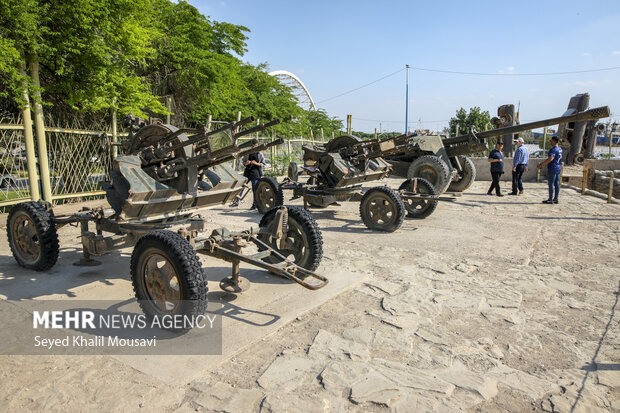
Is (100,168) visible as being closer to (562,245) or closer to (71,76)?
(71,76)

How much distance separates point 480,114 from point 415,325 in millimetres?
28900

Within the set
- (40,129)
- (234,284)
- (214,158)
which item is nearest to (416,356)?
(234,284)

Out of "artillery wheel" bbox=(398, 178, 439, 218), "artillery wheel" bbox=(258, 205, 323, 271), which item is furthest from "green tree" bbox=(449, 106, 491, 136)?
"artillery wheel" bbox=(258, 205, 323, 271)

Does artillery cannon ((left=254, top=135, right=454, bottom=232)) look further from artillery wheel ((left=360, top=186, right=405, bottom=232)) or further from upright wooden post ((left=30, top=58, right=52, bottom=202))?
upright wooden post ((left=30, top=58, right=52, bottom=202))

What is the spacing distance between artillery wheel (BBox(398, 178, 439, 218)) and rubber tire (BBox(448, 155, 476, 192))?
4.59 meters

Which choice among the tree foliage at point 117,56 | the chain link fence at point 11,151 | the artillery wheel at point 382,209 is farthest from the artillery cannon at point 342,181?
the chain link fence at point 11,151

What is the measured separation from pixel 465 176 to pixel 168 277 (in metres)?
11.4

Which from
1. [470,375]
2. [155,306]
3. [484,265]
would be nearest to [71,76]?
[155,306]

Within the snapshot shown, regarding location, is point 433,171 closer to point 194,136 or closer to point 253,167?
point 253,167

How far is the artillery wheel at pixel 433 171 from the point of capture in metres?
11.2

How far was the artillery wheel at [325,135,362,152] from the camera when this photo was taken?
9477 mm

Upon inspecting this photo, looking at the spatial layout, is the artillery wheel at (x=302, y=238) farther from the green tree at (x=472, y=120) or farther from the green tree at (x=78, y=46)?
the green tree at (x=472, y=120)

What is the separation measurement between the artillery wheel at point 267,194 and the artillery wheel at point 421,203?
265 cm

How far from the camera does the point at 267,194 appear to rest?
30.6 feet
